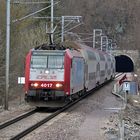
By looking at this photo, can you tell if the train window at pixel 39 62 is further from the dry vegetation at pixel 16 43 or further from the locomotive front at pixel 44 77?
the dry vegetation at pixel 16 43

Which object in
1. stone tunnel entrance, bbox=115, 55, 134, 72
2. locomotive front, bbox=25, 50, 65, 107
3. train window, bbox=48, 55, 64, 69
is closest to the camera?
locomotive front, bbox=25, 50, 65, 107

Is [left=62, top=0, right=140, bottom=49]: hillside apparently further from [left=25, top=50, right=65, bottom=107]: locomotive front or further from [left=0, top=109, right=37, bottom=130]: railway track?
[left=0, top=109, right=37, bottom=130]: railway track

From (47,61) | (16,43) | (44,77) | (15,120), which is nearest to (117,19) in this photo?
(16,43)

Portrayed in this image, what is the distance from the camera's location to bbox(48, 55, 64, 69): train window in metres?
25.1

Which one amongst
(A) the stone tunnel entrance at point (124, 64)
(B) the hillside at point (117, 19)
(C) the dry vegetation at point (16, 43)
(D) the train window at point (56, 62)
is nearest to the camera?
(D) the train window at point (56, 62)

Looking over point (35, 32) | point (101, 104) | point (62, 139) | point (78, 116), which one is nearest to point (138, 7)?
point (35, 32)

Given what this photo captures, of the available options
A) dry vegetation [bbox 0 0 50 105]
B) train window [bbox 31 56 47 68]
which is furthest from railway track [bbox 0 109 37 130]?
dry vegetation [bbox 0 0 50 105]

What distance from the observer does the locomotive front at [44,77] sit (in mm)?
24625

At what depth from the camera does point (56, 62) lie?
2516 cm

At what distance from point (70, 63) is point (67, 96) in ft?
5.23

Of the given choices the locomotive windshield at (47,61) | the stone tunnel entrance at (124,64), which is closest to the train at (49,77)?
the locomotive windshield at (47,61)

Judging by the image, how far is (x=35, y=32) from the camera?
5634 cm

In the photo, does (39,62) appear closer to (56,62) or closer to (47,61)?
(47,61)

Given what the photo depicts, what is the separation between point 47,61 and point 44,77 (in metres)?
0.87
